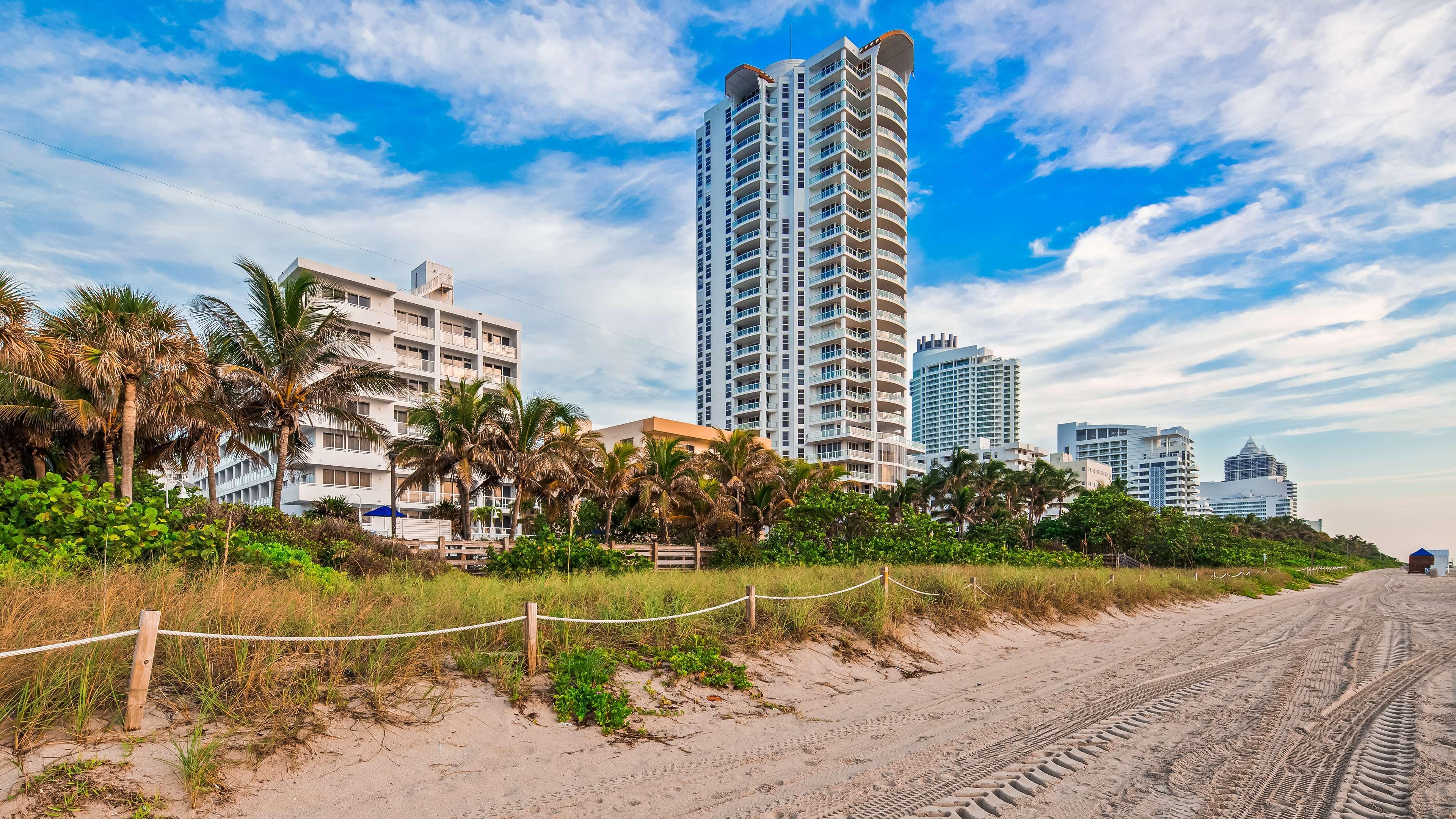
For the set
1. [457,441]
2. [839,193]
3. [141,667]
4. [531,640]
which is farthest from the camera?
[839,193]

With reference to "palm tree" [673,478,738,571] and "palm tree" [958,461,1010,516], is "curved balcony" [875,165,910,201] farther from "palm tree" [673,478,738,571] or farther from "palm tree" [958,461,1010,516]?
"palm tree" [673,478,738,571]

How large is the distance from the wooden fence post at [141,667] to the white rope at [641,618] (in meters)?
3.06

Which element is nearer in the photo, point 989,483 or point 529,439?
point 529,439

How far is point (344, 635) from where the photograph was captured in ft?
22.2

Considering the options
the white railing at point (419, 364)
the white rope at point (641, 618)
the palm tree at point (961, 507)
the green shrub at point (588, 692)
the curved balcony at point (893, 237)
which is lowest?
the palm tree at point (961, 507)

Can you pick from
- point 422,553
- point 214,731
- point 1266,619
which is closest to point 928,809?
point 214,731

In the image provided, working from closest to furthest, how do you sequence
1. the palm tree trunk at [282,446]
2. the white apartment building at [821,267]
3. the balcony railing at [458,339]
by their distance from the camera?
the palm tree trunk at [282,446] → the balcony railing at [458,339] → the white apartment building at [821,267]

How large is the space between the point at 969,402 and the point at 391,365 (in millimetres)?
166787

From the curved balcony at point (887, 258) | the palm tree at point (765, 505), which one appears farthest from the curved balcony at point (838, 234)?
the palm tree at point (765, 505)

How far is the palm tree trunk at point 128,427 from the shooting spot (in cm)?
1596

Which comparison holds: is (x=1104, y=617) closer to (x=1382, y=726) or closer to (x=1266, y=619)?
(x=1266, y=619)

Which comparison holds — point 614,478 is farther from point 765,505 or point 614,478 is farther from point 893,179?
point 893,179

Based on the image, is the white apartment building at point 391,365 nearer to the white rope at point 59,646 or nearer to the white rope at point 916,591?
the white rope at point 916,591

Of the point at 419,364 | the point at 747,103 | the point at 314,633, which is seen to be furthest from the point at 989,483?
the point at 314,633
